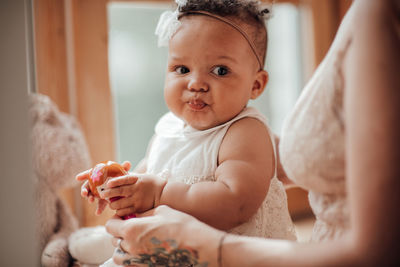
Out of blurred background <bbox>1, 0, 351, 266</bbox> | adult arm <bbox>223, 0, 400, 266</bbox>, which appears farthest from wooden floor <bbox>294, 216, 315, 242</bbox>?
adult arm <bbox>223, 0, 400, 266</bbox>

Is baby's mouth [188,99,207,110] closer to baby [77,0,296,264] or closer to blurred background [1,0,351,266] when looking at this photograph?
baby [77,0,296,264]

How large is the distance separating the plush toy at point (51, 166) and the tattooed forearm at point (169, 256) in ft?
1.76

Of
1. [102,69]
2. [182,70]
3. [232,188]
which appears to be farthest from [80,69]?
[232,188]

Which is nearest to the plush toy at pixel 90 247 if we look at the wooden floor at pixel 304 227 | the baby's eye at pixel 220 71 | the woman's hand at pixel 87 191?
the woman's hand at pixel 87 191

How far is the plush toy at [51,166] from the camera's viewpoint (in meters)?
1.11

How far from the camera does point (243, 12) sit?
34.0 inches

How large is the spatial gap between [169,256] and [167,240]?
4 centimetres

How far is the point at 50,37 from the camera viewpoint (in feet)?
4.78

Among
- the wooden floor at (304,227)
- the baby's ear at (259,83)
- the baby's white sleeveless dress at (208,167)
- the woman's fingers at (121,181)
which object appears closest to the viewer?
the woman's fingers at (121,181)

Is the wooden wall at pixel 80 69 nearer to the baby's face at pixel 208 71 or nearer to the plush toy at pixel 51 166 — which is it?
the plush toy at pixel 51 166

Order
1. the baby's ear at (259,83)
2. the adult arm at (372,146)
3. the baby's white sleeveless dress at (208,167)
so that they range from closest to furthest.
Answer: the adult arm at (372,146), the baby's white sleeveless dress at (208,167), the baby's ear at (259,83)

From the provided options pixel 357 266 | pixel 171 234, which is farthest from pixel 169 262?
pixel 357 266

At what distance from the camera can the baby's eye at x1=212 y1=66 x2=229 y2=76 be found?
0.83 m

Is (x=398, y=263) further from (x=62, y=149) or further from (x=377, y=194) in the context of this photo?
(x=62, y=149)
